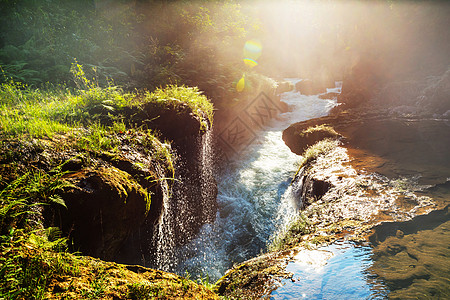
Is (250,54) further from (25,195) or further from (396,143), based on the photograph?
(25,195)

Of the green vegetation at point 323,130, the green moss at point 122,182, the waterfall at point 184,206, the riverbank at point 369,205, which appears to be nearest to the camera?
the riverbank at point 369,205

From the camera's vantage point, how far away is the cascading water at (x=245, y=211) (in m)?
5.79

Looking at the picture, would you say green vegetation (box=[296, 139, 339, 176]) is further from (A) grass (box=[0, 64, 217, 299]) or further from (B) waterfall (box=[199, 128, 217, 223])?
(A) grass (box=[0, 64, 217, 299])

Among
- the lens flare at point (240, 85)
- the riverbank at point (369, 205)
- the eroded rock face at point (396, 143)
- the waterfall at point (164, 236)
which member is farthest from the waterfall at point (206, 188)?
the lens flare at point (240, 85)

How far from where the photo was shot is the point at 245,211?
25.2 ft

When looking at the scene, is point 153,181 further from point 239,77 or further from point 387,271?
point 239,77

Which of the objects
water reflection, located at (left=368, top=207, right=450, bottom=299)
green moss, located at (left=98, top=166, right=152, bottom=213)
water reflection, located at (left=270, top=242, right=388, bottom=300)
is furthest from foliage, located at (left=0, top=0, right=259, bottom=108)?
water reflection, located at (left=368, top=207, right=450, bottom=299)

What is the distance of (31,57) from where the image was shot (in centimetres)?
843

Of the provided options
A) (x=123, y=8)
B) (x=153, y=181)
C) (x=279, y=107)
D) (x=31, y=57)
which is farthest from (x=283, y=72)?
(x=153, y=181)

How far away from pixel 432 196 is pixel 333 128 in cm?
687

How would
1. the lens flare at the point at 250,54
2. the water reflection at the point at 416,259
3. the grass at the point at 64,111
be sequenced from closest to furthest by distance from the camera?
the water reflection at the point at 416,259, the grass at the point at 64,111, the lens flare at the point at 250,54

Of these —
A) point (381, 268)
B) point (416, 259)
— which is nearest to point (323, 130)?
point (416, 259)

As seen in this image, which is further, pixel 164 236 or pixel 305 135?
pixel 305 135

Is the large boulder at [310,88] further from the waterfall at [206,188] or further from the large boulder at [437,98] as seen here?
the waterfall at [206,188]
